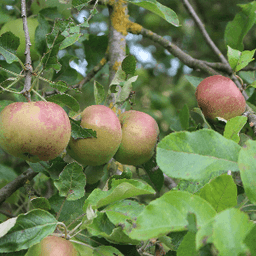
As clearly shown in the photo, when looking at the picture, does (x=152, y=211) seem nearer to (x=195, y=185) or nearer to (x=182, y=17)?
(x=195, y=185)

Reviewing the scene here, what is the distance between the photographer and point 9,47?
84cm

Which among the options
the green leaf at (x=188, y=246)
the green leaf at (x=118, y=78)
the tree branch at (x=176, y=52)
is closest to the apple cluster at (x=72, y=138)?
A: the green leaf at (x=118, y=78)

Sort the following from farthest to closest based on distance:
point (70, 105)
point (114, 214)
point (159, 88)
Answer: point (159, 88) < point (70, 105) < point (114, 214)

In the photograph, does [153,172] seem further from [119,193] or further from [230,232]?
[230,232]

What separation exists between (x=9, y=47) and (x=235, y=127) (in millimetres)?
630

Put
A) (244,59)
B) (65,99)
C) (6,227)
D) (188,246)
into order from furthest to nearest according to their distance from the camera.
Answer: (244,59), (65,99), (6,227), (188,246)

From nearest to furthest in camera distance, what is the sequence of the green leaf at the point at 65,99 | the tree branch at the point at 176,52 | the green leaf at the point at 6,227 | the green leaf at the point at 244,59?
the green leaf at the point at 6,227, the green leaf at the point at 65,99, the green leaf at the point at 244,59, the tree branch at the point at 176,52

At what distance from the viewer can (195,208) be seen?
480 millimetres

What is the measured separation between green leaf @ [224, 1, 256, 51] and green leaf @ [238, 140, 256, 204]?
0.87 m

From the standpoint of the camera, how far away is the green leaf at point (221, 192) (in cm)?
58

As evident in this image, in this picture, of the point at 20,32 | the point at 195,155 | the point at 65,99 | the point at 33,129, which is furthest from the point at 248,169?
the point at 20,32

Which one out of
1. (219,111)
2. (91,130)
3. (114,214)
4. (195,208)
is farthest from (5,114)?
(219,111)

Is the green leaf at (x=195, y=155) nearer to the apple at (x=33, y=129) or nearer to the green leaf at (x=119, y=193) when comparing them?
the green leaf at (x=119, y=193)

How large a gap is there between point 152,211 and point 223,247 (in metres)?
0.12
